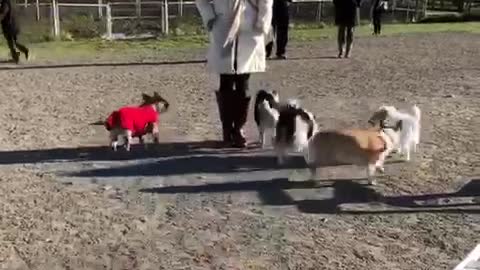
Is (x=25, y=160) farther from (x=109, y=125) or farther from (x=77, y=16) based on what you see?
(x=77, y=16)

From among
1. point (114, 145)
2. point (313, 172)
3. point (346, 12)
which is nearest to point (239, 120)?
point (114, 145)

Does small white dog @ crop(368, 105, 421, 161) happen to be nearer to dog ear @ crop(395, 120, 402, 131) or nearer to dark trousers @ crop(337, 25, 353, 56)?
dog ear @ crop(395, 120, 402, 131)

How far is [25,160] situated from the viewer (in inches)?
326

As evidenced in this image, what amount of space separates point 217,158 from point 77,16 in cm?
1897

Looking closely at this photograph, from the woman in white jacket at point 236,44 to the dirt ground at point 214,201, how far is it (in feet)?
1.69

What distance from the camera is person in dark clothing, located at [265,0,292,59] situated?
18.2 metres

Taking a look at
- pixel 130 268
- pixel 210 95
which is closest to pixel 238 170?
pixel 130 268

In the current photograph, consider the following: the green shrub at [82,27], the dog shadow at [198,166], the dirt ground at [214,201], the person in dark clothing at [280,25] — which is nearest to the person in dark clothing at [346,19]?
the person in dark clothing at [280,25]

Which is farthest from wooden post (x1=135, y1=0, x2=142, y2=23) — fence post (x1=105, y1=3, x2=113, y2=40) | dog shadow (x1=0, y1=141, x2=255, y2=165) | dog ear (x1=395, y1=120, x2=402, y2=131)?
dog ear (x1=395, y1=120, x2=402, y2=131)

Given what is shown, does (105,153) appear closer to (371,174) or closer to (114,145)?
(114,145)

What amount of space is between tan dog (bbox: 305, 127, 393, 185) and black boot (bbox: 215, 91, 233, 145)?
1.48 metres

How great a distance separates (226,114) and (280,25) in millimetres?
9828

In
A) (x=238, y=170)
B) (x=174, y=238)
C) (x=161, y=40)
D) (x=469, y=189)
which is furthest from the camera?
(x=161, y=40)

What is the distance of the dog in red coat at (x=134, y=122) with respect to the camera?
27.2 ft
